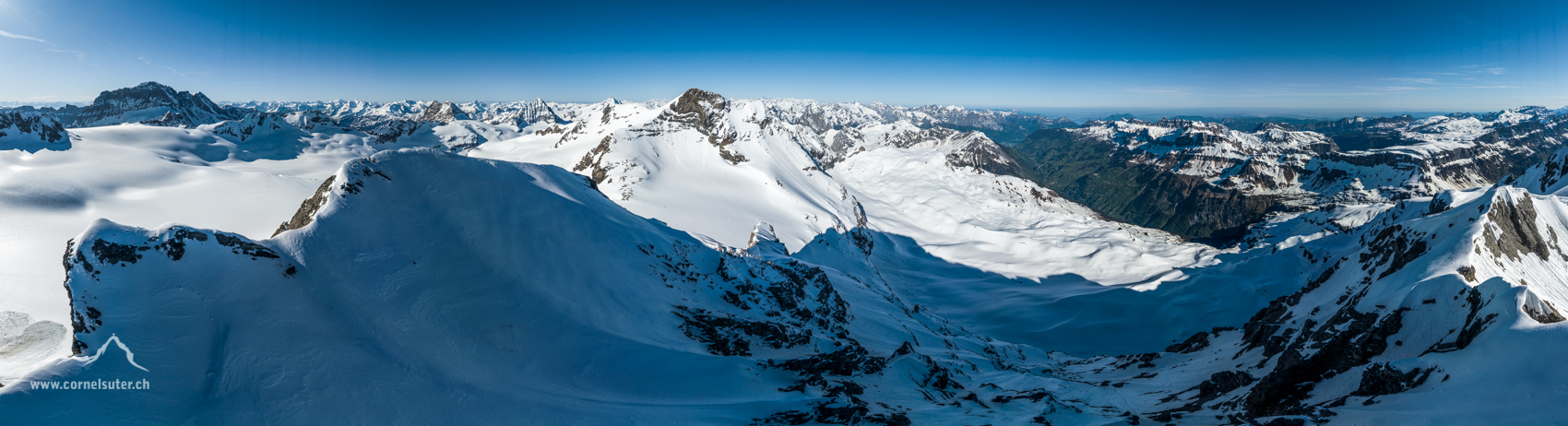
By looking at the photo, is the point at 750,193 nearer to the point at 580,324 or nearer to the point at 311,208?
the point at 580,324

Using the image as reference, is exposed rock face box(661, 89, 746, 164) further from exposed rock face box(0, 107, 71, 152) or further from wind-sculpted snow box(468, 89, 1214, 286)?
exposed rock face box(0, 107, 71, 152)

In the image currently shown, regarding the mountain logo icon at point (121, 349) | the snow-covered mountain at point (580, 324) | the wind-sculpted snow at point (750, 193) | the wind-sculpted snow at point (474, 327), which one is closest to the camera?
the mountain logo icon at point (121, 349)

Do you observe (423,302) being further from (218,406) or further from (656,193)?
(656,193)

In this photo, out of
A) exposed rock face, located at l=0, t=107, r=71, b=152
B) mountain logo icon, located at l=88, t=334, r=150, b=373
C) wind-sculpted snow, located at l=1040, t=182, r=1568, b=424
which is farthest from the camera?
exposed rock face, located at l=0, t=107, r=71, b=152

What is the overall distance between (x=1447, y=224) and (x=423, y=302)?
93.2 m

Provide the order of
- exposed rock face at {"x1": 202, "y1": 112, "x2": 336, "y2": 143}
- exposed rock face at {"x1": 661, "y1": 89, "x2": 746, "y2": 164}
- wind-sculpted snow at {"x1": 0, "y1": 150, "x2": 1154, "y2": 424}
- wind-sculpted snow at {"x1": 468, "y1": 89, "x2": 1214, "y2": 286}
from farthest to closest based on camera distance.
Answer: exposed rock face at {"x1": 202, "y1": 112, "x2": 336, "y2": 143} → exposed rock face at {"x1": 661, "y1": 89, "x2": 746, "y2": 164} → wind-sculpted snow at {"x1": 468, "y1": 89, "x2": 1214, "y2": 286} → wind-sculpted snow at {"x1": 0, "y1": 150, "x2": 1154, "y2": 424}

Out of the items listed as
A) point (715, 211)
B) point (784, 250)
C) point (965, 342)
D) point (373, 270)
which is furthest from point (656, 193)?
point (373, 270)

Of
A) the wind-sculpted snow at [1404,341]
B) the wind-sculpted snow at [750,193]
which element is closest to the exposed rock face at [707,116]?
the wind-sculpted snow at [750,193]

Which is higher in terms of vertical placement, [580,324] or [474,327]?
[474,327]

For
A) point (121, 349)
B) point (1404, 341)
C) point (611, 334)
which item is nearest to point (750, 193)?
point (611, 334)

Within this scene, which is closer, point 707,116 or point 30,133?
point 30,133

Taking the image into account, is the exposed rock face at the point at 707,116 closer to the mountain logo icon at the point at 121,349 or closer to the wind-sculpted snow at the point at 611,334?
the wind-sculpted snow at the point at 611,334

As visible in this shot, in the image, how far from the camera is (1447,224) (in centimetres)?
5275

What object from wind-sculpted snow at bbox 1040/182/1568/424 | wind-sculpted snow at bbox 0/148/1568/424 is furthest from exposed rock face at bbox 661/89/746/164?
wind-sculpted snow at bbox 1040/182/1568/424
